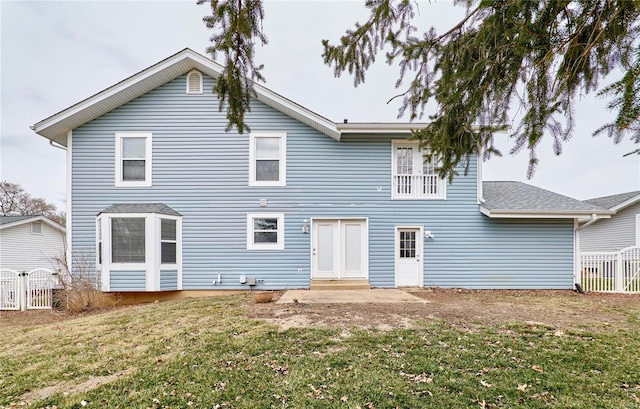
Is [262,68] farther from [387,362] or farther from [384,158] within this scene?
[384,158]

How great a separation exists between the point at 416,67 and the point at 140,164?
28.5 ft

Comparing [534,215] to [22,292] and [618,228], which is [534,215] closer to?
[618,228]

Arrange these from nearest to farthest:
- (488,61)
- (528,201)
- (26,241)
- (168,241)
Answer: (488,61), (168,241), (528,201), (26,241)

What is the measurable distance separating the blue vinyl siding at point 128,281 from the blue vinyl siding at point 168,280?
468 mm

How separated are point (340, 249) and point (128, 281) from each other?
20.7 feet

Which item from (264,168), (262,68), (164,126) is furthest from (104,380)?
(164,126)

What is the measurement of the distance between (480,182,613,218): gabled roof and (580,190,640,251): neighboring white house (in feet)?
24.0

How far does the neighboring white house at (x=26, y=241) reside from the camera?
15.9m

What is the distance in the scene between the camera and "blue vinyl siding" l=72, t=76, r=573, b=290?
9.37m

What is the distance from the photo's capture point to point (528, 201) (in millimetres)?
9891

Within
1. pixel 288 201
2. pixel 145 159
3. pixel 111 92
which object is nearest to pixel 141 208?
pixel 145 159

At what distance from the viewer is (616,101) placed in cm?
275

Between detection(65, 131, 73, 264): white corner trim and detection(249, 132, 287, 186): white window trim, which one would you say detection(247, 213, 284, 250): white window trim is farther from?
detection(65, 131, 73, 264): white corner trim

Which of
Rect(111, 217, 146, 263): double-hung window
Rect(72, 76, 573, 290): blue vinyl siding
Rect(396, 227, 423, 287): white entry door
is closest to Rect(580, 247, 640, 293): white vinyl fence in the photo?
Rect(72, 76, 573, 290): blue vinyl siding
